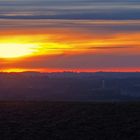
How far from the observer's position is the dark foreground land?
13.1 m

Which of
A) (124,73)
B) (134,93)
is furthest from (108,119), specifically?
(124,73)

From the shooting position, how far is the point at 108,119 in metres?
14.1

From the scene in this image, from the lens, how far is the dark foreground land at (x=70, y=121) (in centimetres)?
1307

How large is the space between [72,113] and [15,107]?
1.76 meters

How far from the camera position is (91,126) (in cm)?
1362

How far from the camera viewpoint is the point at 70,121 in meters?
14.1

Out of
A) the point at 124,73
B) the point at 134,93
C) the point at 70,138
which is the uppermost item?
the point at 124,73

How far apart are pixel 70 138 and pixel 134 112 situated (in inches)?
93.6

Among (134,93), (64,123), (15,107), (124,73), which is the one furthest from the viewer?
(124,73)

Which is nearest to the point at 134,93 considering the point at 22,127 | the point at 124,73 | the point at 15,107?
the point at 124,73

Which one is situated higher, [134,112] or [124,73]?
[124,73]

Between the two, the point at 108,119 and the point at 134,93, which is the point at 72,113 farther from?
the point at 134,93

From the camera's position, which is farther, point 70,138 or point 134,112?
point 134,112

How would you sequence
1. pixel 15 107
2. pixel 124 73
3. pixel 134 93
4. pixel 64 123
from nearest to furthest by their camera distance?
1. pixel 64 123
2. pixel 15 107
3. pixel 134 93
4. pixel 124 73
